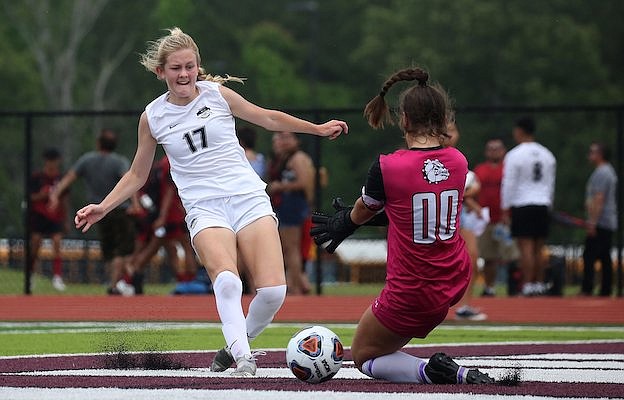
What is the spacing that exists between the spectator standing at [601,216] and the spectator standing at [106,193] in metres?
5.77

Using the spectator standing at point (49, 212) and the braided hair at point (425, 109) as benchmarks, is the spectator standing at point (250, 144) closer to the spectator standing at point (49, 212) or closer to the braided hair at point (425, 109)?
the spectator standing at point (49, 212)

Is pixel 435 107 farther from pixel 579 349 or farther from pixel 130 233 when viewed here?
pixel 130 233

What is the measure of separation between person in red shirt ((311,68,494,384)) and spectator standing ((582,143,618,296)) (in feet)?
36.2

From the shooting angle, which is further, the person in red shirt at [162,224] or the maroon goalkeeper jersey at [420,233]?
the person in red shirt at [162,224]

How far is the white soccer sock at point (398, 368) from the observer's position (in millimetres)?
7934

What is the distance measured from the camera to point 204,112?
29.1 feet

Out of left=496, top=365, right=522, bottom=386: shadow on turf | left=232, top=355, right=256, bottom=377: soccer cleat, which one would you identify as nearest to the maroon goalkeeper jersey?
left=496, top=365, right=522, bottom=386: shadow on turf

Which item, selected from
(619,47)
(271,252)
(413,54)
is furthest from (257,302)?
(619,47)

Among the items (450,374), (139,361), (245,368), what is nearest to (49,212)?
(139,361)

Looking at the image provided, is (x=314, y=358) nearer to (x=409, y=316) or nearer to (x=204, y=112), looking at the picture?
(x=409, y=316)

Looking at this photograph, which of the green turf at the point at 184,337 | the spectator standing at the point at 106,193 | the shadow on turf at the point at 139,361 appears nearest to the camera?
the shadow on turf at the point at 139,361

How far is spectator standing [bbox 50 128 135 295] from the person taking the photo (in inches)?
733

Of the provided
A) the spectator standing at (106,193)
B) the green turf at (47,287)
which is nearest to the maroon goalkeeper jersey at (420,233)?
the spectator standing at (106,193)

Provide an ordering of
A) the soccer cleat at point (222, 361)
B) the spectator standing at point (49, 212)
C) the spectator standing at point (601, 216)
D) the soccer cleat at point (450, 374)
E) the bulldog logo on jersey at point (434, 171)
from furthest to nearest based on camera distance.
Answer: the spectator standing at point (49, 212)
the spectator standing at point (601, 216)
the soccer cleat at point (222, 361)
the bulldog logo on jersey at point (434, 171)
the soccer cleat at point (450, 374)
